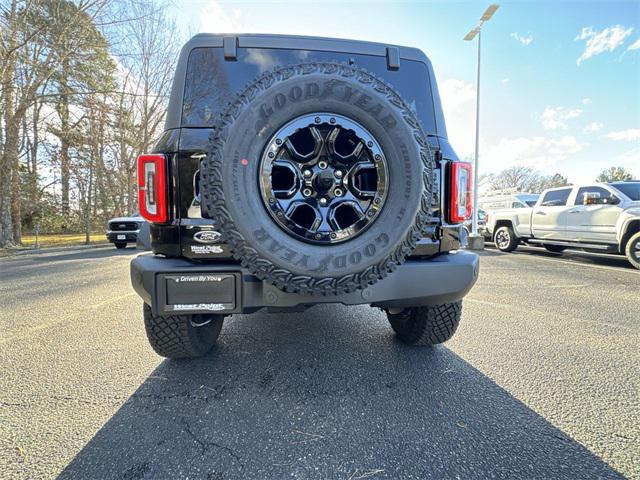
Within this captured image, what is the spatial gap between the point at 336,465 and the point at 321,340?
4.35ft

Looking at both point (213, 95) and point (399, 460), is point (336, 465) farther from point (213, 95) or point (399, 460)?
point (213, 95)

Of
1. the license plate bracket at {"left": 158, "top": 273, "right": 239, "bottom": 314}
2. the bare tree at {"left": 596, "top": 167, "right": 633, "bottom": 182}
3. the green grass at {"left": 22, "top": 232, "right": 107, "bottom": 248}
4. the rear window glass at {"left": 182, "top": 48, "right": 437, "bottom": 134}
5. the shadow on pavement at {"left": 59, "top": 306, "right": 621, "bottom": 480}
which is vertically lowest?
the shadow on pavement at {"left": 59, "top": 306, "right": 621, "bottom": 480}

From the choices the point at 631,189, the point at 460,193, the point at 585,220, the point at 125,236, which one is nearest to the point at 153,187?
the point at 460,193

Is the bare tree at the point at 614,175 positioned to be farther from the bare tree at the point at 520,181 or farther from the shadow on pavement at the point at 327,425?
the shadow on pavement at the point at 327,425

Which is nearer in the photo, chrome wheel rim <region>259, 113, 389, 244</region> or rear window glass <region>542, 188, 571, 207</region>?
chrome wheel rim <region>259, 113, 389, 244</region>

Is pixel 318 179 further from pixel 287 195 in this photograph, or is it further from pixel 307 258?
pixel 307 258

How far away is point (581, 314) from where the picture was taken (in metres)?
3.51

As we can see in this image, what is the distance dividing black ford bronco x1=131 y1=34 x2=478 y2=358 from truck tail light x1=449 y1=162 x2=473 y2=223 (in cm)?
24

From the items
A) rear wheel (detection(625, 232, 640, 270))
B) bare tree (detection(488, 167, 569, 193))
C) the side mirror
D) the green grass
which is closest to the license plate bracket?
rear wheel (detection(625, 232, 640, 270))

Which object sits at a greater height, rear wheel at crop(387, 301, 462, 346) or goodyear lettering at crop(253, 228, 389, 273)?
goodyear lettering at crop(253, 228, 389, 273)

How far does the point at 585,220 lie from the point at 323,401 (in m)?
8.37

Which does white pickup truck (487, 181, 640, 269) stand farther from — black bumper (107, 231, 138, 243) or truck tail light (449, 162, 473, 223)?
black bumper (107, 231, 138, 243)

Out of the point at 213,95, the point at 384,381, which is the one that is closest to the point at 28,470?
the point at 384,381

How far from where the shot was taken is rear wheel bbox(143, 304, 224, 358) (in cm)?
204
